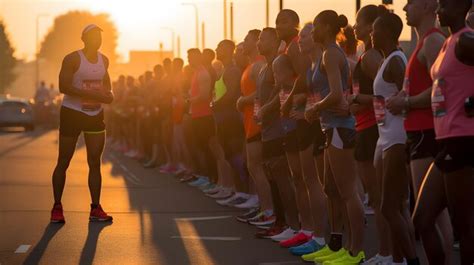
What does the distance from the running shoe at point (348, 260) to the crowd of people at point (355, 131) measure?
0.04 feet

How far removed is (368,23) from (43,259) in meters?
3.25

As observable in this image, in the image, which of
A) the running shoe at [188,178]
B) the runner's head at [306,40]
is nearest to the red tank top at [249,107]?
the runner's head at [306,40]

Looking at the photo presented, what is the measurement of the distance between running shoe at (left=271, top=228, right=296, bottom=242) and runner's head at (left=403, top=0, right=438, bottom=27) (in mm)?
3967

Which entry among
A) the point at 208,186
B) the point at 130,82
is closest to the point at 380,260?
the point at 208,186

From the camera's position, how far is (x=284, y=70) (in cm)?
1124

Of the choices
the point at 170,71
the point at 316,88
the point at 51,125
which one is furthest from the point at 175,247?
the point at 51,125

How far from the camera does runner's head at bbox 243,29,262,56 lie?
13461 millimetres

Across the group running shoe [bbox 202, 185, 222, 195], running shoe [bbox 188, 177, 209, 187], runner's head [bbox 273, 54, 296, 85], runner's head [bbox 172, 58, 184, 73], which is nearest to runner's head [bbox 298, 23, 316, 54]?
runner's head [bbox 273, 54, 296, 85]

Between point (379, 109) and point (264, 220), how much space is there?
451cm

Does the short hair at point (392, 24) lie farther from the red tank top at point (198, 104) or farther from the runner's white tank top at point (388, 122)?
the red tank top at point (198, 104)

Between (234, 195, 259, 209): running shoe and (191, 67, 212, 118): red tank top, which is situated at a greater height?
(191, 67, 212, 118): red tank top

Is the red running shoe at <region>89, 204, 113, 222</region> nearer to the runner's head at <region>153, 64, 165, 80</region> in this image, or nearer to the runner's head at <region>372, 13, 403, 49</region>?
the runner's head at <region>372, 13, 403, 49</region>

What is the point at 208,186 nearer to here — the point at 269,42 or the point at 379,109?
the point at 269,42

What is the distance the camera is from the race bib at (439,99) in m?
7.43
